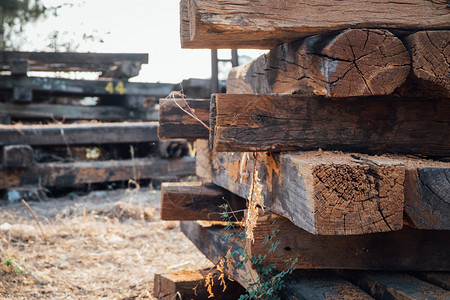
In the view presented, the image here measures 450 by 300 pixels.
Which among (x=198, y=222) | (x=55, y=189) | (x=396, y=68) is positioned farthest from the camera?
(x=55, y=189)

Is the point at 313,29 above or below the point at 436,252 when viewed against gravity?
above

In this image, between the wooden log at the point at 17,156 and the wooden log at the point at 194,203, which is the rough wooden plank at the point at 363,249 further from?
the wooden log at the point at 17,156

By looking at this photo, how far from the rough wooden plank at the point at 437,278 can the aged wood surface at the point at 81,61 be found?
26.4 ft

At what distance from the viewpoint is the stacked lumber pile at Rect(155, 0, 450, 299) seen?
5.93 feet

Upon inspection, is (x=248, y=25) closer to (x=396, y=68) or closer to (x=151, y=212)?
(x=396, y=68)

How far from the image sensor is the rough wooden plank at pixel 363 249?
2.28 meters

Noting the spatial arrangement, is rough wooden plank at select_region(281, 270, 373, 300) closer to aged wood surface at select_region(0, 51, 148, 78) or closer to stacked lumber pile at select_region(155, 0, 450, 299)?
stacked lumber pile at select_region(155, 0, 450, 299)

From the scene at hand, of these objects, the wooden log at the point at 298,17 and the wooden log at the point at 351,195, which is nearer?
the wooden log at the point at 351,195

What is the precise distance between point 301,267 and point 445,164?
0.78 m

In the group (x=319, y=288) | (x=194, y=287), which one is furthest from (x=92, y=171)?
(x=319, y=288)

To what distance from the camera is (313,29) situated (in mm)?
2020

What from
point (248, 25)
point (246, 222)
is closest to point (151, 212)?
point (246, 222)

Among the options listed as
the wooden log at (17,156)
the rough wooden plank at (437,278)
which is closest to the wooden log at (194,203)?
the rough wooden plank at (437,278)

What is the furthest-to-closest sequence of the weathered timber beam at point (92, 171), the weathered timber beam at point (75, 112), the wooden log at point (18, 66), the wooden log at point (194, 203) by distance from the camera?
the weathered timber beam at point (75, 112) → the wooden log at point (18, 66) → the weathered timber beam at point (92, 171) → the wooden log at point (194, 203)
